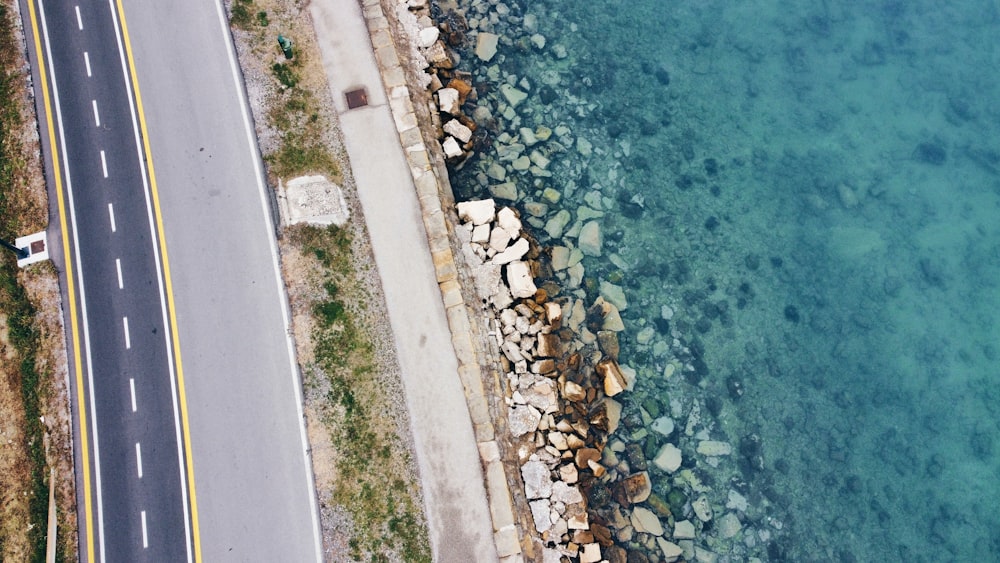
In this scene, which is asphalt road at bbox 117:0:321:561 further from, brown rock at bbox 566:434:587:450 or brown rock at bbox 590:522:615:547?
brown rock at bbox 590:522:615:547

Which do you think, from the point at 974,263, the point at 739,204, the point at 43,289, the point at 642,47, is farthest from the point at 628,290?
the point at 43,289

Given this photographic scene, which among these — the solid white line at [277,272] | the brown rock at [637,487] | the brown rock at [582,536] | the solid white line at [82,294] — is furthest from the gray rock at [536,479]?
the solid white line at [82,294]

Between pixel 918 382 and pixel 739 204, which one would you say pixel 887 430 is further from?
pixel 739 204

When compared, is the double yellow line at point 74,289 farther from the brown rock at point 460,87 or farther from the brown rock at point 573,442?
the brown rock at point 573,442

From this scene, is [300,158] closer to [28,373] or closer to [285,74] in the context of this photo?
[285,74]

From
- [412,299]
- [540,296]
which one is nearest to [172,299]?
[412,299]

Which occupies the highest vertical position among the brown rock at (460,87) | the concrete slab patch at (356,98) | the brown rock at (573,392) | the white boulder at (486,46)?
the white boulder at (486,46)
